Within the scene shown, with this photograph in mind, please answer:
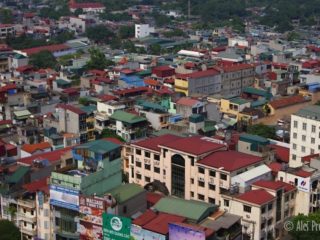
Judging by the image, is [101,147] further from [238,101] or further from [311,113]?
[238,101]

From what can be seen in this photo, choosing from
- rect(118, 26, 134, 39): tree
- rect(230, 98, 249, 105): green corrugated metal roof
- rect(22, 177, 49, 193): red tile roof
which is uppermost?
rect(22, 177, 49, 193): red tile roof

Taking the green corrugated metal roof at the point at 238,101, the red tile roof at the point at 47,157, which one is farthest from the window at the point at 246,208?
the green corrugated metal roof at the point at 238,101

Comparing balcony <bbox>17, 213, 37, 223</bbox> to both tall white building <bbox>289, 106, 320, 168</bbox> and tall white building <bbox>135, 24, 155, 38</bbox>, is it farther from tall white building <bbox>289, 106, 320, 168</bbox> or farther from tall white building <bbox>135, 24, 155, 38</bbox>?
tall white building <bbox>135, 24, 155, 38</bbox>

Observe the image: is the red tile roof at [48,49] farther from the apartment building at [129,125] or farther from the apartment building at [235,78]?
the apartment building at [129,125]

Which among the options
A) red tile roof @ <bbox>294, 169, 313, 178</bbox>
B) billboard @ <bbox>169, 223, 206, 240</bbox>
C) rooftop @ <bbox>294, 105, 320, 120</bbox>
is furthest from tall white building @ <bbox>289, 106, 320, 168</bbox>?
billboard @ <bbox>169, 223, 206, 240</bbox>

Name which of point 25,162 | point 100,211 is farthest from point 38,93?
point 100,211

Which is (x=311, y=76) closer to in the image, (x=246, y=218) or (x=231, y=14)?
(x=246, y=218)

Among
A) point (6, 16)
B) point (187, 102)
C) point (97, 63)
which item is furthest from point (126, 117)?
point (6, 16)
